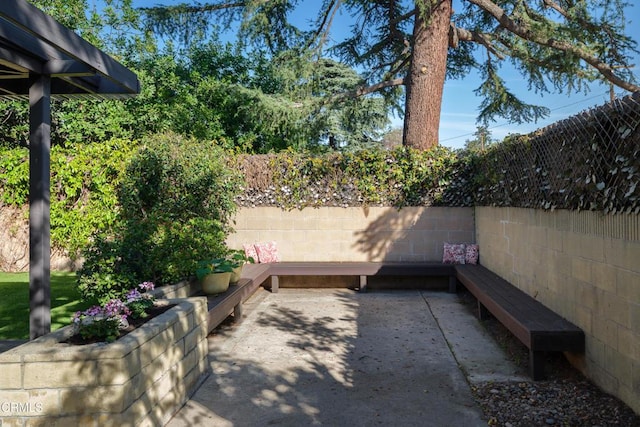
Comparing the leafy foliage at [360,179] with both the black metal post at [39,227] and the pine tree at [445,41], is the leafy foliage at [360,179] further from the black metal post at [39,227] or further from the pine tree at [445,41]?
the black metal post at [39,227]

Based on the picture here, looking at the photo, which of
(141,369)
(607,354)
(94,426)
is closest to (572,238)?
(607,354)

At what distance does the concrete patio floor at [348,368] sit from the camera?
3.21m

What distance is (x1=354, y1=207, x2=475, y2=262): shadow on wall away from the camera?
833 cm

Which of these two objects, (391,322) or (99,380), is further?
(391,322)

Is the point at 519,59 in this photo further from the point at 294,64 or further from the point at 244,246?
the point at 244,246

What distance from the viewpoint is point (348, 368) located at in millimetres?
4148

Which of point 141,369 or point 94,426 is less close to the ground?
point 141,369

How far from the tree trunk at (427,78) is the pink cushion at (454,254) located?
225 cm

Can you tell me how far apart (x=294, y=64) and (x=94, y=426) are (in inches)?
363

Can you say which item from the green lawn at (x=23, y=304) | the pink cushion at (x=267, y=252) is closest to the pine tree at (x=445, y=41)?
the pink cushion at (x=267, y=252)

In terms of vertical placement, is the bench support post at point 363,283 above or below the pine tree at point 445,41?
below

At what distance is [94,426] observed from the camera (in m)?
2.46

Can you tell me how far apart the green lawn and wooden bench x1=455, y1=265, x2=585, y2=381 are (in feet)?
15.2

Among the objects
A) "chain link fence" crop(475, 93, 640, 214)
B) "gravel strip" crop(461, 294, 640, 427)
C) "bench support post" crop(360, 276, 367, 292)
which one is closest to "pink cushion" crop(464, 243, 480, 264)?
"bench support post" crop(360, 276, 367, 292)
